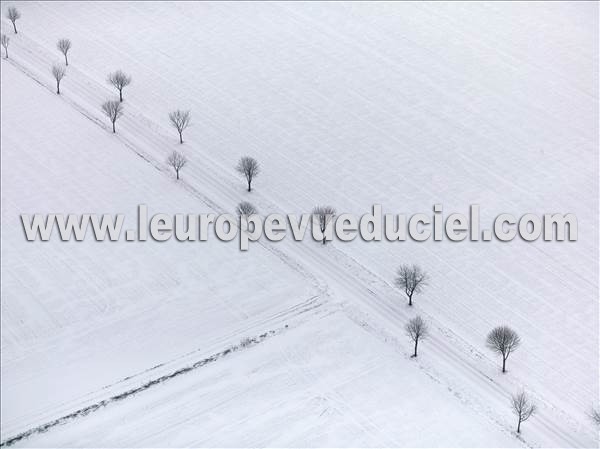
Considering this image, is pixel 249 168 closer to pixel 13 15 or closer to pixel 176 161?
pixel 176 161

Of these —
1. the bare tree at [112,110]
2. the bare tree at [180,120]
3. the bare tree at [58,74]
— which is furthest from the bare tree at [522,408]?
the bare tree at [58,74]

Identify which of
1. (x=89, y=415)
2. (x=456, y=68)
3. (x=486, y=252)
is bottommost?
(x=89, y=415)

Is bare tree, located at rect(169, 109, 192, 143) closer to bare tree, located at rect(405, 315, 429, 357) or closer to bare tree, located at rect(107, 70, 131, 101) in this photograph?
bare tree, located at rect(107, 70, 131, 101)

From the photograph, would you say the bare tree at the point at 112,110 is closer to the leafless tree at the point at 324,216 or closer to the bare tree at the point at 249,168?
the bare tree at the point at 249,168

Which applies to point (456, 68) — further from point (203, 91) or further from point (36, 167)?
point (36, 167)

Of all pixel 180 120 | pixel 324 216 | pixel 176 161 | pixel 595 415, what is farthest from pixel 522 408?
pixel 180 120

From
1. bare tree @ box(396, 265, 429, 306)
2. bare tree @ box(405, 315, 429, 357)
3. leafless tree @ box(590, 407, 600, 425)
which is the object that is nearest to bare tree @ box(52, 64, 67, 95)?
bare tree @ box(396, 265, 429, 306)

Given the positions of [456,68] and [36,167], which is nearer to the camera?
[36,167]

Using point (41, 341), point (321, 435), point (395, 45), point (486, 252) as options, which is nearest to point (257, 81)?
point (395, 45)
